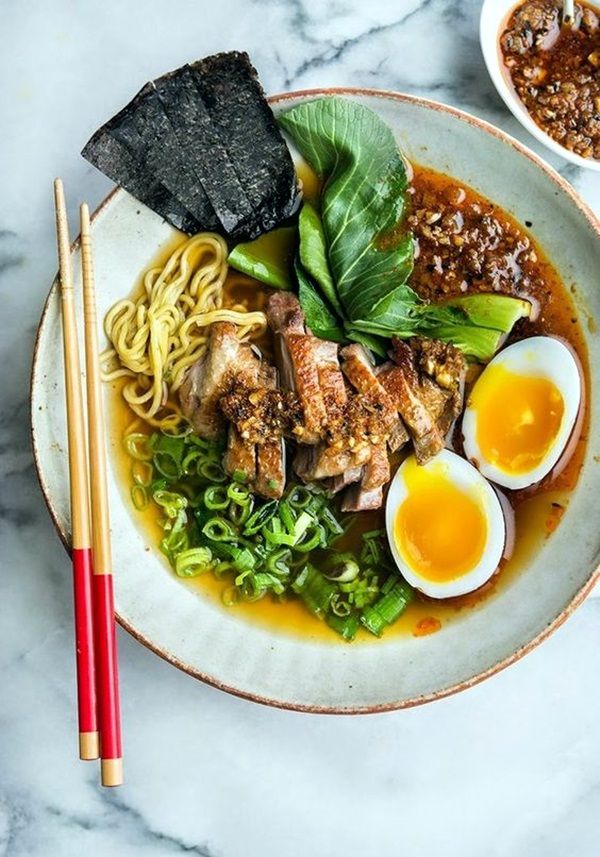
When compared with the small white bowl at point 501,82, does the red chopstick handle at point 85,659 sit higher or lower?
lower

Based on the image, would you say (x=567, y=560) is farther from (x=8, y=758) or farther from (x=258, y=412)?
(x=8, y=758)

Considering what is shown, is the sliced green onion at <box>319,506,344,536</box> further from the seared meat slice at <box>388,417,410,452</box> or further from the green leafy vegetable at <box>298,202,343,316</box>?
the green leafy vegetable at <box>298,202,343,316</box>

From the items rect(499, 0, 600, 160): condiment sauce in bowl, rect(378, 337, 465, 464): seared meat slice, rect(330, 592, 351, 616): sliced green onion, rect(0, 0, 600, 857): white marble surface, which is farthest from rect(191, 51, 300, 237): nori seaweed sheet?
rect(330, 592, 351, 616): sliced green onion

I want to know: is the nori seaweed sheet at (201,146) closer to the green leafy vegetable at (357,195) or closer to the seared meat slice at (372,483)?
the green leafy vegetable at (357,195)

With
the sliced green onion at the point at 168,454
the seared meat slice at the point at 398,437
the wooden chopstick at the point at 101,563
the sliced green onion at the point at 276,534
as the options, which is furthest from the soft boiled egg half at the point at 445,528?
the wooden chopstick at the point at 101,563

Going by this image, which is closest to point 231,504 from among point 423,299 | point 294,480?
point 294,480

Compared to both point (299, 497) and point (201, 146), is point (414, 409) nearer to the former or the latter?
point (299, 497)
